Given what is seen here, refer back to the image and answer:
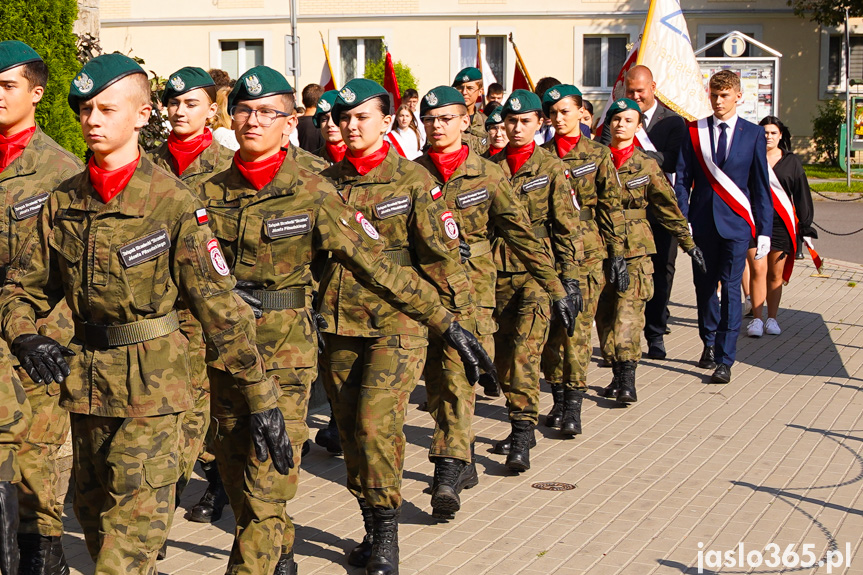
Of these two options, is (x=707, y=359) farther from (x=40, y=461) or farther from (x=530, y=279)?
(x=40, y=461)

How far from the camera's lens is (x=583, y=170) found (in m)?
9.34

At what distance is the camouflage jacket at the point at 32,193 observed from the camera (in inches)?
211

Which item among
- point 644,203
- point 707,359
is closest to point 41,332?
point 644,203

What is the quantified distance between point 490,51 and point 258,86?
3426cm

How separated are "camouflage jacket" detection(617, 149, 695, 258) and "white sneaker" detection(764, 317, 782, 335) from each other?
2.85 m

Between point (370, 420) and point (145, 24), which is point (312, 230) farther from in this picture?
point (145, 24)

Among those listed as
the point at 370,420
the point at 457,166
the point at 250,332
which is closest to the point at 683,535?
the point at 370,420

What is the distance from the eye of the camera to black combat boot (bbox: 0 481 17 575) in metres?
3.81

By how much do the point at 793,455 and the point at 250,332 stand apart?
4.70 metres

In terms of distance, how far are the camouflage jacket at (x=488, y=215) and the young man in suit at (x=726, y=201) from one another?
11.6 feet

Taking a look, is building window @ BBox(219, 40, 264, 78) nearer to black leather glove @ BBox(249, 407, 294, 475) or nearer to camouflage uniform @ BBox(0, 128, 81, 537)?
camouflage uniform @ BBox(0, 128, 81, 537)

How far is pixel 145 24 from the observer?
39406mm

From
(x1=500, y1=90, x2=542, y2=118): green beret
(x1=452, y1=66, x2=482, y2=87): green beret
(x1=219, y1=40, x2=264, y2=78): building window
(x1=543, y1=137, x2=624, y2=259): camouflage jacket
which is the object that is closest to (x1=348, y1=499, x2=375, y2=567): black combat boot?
(x1=500, y1=90, x2=542, y2=118): green beret

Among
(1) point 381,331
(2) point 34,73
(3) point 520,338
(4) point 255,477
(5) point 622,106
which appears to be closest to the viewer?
(4) point 255,477
